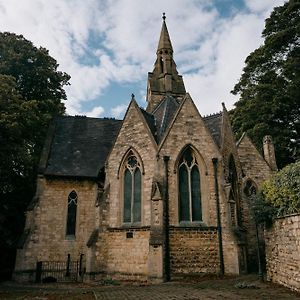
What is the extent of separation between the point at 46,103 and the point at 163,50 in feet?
39.1

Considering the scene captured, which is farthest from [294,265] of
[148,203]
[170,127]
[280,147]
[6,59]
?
[6,59]

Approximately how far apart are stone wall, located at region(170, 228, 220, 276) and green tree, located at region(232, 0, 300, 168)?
48.5ft

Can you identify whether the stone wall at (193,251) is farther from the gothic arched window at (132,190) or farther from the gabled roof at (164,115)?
the gabled roof at (164,115)

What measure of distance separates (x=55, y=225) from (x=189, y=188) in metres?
8.51

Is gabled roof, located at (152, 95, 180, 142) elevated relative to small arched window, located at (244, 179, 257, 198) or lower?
elevated

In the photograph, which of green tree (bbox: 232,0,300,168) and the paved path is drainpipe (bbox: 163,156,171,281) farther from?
green tree (bbox: 232,0,300,168)

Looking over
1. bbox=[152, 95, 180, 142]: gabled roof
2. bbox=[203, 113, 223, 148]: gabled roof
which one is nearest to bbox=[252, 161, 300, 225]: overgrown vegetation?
bbox=[203, 113, 223, 148]: gabled roof

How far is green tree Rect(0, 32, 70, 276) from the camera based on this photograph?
17.4 metres

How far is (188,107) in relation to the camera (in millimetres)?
17516

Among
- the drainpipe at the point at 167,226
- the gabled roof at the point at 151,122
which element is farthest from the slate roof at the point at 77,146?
the drainpipe at the point at 167,226

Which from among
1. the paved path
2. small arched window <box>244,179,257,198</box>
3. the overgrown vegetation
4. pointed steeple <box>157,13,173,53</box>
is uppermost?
pointed steeple <box>157,13,173,53</box>

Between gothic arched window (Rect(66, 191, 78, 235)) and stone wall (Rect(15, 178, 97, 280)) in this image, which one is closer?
stone wall (Rect(15, 178, 97, 280))

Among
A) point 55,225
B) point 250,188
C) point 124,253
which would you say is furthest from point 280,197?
point 55,225

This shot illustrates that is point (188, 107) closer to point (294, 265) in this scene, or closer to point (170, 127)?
point (170, 127)
